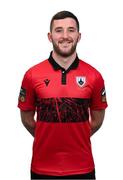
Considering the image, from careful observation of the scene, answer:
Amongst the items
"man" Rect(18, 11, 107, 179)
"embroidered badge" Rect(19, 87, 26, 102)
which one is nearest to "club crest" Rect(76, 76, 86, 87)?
"man" Rect(18, 11, 107, 179)

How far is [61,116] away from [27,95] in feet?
1.42

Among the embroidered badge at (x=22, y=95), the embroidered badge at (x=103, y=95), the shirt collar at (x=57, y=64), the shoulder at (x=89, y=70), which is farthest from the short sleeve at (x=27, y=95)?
the embroidered badge at (x=103, y=95)

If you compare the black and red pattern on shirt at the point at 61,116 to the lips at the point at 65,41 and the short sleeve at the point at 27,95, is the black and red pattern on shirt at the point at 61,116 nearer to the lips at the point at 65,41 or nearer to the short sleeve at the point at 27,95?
the short sleeve at the point at 27,95

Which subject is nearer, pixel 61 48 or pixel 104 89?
pixel 61 48

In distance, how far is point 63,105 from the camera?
3775mm

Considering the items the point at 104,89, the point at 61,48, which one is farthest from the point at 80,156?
the point at 61,48

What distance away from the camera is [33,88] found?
154 inches

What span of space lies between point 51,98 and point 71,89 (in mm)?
201

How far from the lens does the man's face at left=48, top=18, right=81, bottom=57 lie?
3770mm

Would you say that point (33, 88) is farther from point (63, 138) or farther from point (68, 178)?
point (68, 178)

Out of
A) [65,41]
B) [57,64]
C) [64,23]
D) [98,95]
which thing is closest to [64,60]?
[57,64]

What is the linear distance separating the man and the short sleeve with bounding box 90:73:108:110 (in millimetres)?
14

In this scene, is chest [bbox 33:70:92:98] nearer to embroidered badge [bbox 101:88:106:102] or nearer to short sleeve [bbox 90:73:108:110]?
short sleeve [bbox 90:73:108:110]

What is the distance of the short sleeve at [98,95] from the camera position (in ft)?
13.0
